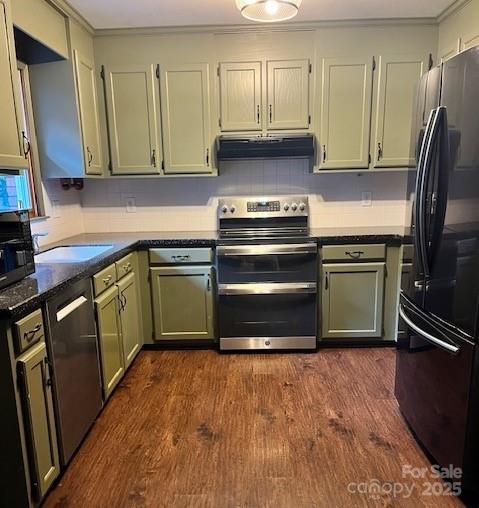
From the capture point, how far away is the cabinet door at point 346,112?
2975 mm

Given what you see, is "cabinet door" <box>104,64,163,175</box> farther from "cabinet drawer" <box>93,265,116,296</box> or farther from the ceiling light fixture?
the ceiling light fixture

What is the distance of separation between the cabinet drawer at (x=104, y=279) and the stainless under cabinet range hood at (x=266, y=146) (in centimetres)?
125

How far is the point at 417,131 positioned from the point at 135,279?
2070mm

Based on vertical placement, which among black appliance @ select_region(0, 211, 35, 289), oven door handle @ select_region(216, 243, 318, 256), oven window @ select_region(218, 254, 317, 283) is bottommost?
oven window @ select_region(218, 254, 317, 283)

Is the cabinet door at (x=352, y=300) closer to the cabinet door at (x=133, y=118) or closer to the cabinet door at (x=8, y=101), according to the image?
the cabinet door at (x=133, y=118)

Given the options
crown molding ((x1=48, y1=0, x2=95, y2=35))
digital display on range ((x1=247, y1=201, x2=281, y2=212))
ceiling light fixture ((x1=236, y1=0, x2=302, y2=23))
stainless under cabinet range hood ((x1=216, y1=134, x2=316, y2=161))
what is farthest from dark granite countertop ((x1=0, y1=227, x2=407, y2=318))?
crown molding ((x1=48, y1=0, x2=95, y2=35))

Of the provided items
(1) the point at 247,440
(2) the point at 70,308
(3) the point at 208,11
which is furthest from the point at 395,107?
(2) the point at 70,308

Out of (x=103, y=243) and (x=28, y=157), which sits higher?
(x=28, y=157)

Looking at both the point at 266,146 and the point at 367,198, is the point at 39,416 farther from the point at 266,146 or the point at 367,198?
the point at 367,198

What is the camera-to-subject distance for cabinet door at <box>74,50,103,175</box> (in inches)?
110

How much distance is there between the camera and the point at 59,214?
313 cm

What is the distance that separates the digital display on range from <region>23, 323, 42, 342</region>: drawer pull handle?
1995 mm

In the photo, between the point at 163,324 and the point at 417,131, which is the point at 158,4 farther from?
the point at 163,324

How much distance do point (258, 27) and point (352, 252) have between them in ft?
5.94
